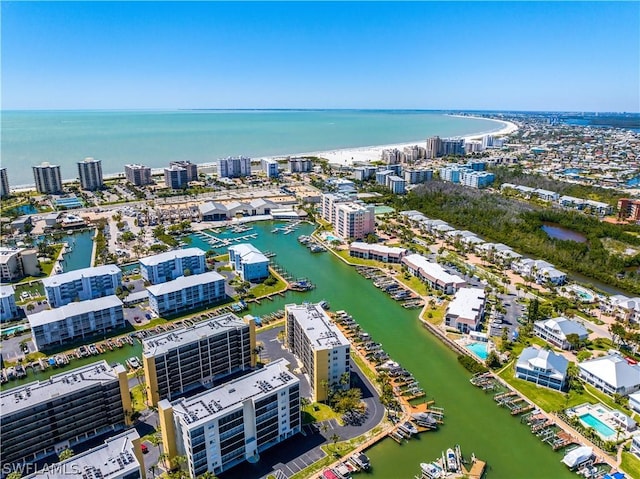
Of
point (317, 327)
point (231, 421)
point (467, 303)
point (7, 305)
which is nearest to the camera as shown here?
point (231, 421)

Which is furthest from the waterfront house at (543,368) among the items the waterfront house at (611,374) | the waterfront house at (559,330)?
the waterfront house at (559,330)

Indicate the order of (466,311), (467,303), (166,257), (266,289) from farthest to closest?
(166,257)
(266,289)
(467,303)
(466,311)

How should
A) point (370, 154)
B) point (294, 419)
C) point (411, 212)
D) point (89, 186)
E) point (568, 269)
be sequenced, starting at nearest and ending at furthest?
point (294, 419) < point (568, 269) < point (411, 212) < point (89, 186) < point (370, 154)

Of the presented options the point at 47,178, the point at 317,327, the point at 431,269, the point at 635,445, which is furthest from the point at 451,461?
the point at 47,178

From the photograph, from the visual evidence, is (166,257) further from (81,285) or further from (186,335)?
(186,335)

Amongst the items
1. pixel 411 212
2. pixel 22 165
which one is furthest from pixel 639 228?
pixel 22 165

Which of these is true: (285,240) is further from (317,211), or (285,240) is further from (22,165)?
(22,165)

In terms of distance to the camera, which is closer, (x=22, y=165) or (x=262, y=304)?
(x=262, y=304)

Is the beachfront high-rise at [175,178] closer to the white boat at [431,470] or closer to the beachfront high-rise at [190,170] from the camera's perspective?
the beachfront high-rise at [190,170]
